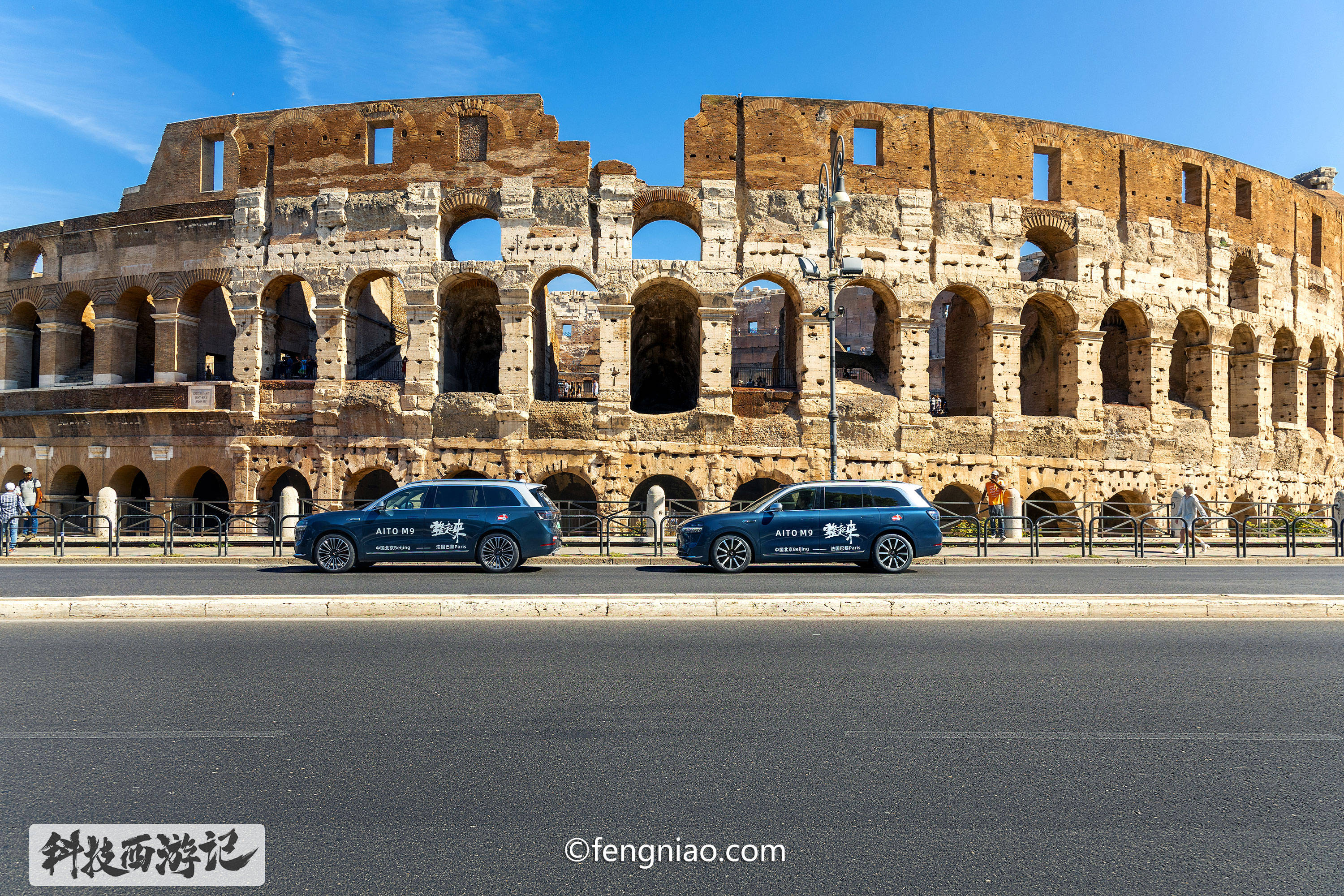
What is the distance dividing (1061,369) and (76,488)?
31.6 meters

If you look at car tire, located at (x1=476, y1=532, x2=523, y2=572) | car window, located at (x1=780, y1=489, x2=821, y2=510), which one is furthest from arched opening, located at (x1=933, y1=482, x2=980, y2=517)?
car tire, located at (x1=476, y1=532, x2=523, y2=572)

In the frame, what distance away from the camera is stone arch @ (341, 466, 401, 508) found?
22.0m

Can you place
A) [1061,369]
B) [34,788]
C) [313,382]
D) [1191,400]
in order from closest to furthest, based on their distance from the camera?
[34,788], [313,382], [1061,369], [1191,400]

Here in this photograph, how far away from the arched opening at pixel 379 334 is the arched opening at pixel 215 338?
154 inches

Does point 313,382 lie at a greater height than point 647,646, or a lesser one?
greater

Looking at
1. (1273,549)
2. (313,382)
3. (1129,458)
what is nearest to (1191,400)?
(1129,458)

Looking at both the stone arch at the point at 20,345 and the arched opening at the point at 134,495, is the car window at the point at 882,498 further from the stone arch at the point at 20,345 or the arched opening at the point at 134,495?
the stone arch at the point at 20,345

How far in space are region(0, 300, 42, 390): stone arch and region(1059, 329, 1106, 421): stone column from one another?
1284 inches

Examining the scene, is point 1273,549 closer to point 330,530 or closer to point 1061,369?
point 1061,369

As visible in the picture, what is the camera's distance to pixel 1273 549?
17562 millimetres

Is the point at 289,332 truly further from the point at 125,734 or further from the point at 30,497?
the point at 125,734

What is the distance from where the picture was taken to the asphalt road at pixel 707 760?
9.95 feet

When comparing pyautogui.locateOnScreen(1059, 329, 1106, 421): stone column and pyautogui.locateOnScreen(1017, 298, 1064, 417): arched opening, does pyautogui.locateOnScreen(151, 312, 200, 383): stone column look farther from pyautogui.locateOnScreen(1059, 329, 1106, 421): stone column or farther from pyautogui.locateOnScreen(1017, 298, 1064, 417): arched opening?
pyautogui.locateOnScreen(1059, 329, 1106, 421): stone column

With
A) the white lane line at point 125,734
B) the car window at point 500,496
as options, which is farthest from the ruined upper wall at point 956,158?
the white lane line at point 125,734
